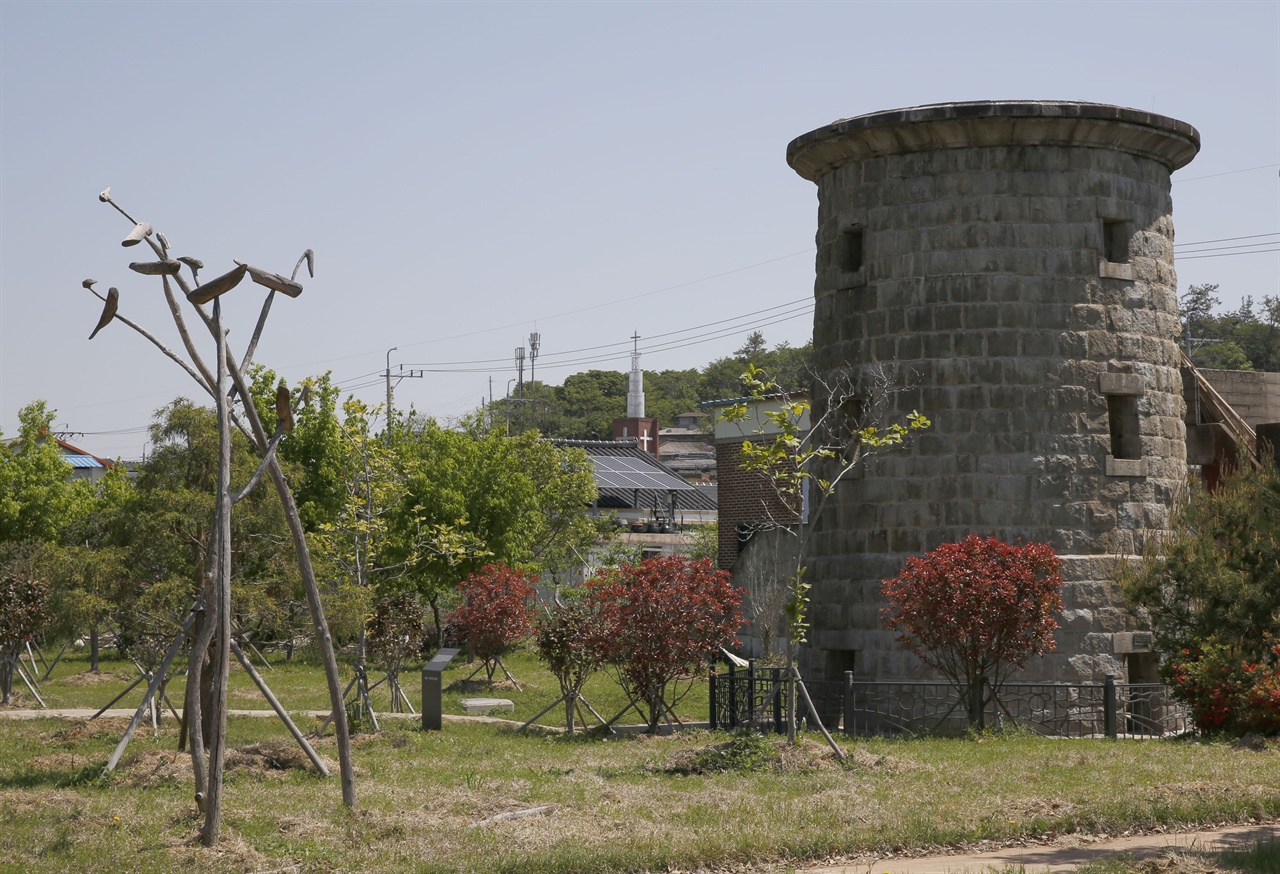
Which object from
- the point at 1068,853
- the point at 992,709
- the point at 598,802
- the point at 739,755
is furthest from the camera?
the point at 992,709

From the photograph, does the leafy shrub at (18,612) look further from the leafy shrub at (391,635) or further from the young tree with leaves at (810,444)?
the young tree with leaves at (810,444)

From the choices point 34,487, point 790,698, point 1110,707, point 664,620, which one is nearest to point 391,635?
point 664,620

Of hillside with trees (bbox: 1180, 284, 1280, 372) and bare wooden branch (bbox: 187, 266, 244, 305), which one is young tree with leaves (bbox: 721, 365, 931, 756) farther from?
hillside with trees (bbox: 1180, 284, 1280, 372)

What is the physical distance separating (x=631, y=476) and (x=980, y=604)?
4750 cm

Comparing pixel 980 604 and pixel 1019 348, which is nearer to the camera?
Answer: pixel 980 604

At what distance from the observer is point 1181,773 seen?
13836mm

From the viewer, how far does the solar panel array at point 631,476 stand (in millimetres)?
63906

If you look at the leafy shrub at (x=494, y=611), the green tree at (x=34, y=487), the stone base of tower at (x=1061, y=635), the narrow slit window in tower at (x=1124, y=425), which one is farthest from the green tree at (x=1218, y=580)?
the green tree at (x=34, y=487)

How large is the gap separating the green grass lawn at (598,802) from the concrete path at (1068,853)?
29cm

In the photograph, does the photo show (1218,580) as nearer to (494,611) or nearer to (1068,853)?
(1068,853)

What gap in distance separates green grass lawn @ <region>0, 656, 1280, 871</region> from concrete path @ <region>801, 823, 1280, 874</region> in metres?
0.29

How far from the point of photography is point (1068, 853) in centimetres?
1087

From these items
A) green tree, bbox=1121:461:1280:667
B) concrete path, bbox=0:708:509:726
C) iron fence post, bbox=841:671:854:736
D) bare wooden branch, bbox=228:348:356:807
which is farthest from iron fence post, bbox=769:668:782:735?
bare wooden branch, bbox=228:348:356:807

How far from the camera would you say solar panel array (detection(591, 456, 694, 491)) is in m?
63.9
